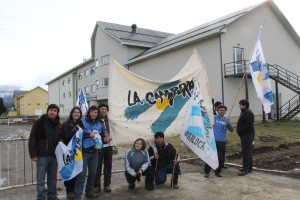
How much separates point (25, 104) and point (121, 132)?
82.0 m

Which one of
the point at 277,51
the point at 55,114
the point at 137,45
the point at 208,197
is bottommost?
the point at 208,197

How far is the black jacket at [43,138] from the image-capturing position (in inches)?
209

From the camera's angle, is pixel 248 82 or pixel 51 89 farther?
pixel 51 89

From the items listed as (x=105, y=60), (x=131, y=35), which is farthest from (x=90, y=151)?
(x=105, y=60)

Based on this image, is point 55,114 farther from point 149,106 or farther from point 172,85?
point 172,85

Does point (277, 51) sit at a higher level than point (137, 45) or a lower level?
lower

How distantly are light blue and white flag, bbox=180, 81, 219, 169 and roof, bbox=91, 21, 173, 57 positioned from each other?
83.0ft

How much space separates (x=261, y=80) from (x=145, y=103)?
3.70 metres

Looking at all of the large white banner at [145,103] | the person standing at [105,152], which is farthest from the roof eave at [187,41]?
the person standing at [105,152]

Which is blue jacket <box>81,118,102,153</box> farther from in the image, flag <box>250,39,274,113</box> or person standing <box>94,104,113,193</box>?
flag <box>250,39,274,113</box>

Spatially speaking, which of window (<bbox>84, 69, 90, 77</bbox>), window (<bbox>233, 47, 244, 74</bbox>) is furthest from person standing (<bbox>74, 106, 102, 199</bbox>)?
window (<bbox>84, 69, 90, 77</bbox>)

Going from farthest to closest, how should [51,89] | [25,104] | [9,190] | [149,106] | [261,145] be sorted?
[25,104]
[51,89]
[261,145]
[149,106]
[9,190]

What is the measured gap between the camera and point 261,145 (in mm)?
11875

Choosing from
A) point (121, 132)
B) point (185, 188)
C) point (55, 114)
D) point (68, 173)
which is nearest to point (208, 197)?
point (185, 188)
